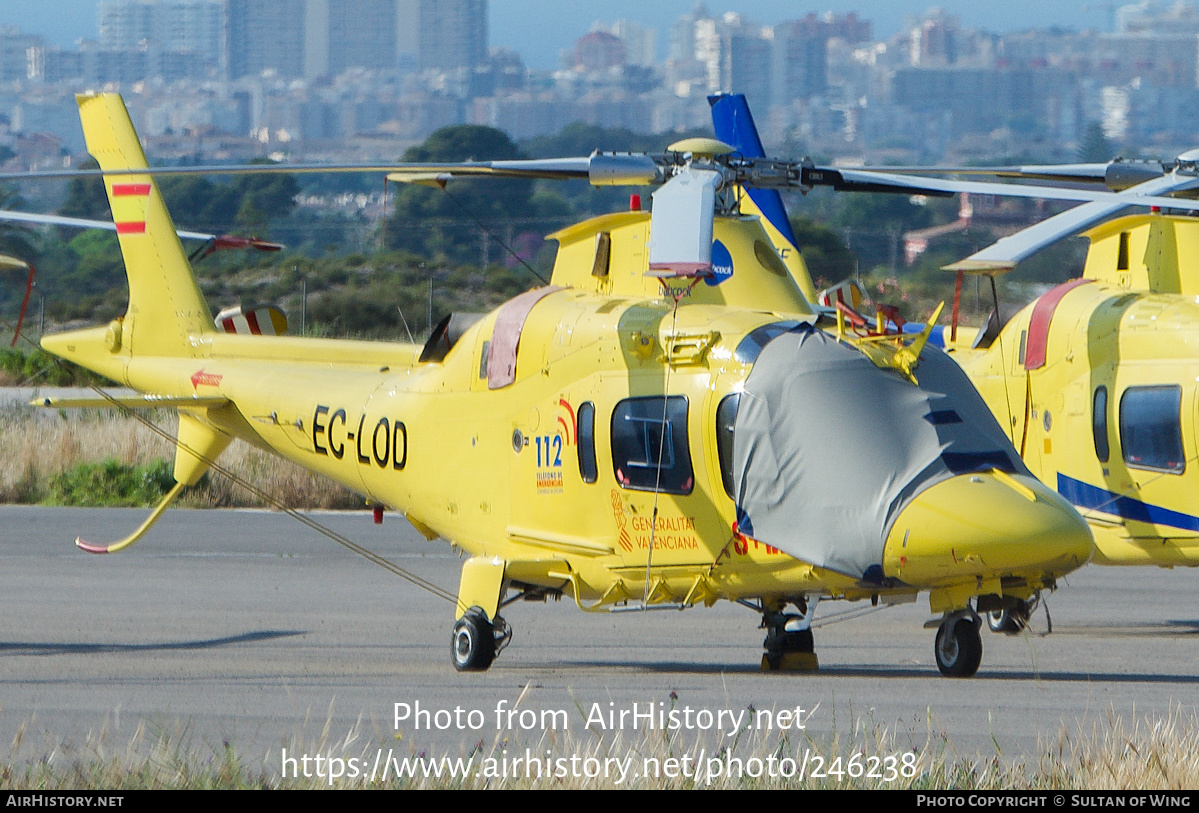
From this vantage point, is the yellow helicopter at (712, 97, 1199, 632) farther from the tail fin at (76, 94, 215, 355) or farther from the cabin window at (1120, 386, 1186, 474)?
the tail fin at (76, 94, 215, 355)

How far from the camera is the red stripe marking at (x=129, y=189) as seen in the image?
14.7m

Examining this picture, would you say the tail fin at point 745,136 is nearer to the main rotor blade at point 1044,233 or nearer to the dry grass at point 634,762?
the main rotor blade at point 1044,233

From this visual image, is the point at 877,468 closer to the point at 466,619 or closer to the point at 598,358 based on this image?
the point at 598,358

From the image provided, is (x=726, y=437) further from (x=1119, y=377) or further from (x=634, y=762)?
(x=1119, y=377)

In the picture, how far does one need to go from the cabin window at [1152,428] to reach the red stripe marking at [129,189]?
26.7ft

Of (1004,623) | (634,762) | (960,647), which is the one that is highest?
(634,762)

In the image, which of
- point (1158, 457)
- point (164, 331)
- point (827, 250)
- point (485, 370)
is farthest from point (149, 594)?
point (827, 250)

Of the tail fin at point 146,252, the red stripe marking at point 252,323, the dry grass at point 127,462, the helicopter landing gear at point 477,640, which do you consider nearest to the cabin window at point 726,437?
the helicopter landing gear at point 477,640

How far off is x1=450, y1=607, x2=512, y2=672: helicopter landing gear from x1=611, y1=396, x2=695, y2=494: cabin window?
1.28 meters

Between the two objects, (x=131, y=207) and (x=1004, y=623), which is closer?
(x=1004, y=623)

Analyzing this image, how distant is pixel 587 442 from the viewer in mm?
10719

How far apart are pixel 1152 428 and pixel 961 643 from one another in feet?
10.3

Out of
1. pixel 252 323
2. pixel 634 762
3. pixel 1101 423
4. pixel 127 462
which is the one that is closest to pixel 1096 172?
pixel 1101 423

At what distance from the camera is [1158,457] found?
12086mm
